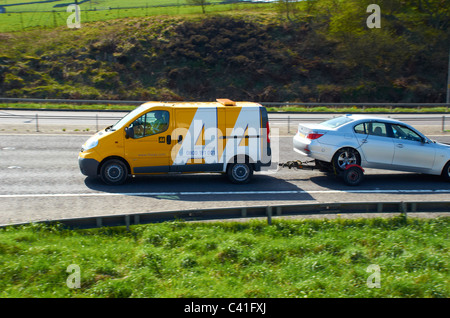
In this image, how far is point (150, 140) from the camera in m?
11.0

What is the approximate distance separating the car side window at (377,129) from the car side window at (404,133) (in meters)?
0.24

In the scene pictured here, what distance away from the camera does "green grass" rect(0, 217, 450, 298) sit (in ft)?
18.4

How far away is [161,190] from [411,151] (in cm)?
669

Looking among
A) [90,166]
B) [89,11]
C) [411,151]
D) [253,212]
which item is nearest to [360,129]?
[411,151]

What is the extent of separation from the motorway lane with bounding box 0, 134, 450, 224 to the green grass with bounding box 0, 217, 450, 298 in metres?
1.90

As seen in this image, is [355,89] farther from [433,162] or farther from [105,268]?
[105,268]

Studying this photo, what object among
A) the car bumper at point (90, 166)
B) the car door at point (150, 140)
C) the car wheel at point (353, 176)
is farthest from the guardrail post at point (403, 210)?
the car bumper at point (90, 166)

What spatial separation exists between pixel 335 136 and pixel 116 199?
19.4 feet

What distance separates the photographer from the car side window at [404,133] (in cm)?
1191

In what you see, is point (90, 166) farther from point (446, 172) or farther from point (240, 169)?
point (446, 172)

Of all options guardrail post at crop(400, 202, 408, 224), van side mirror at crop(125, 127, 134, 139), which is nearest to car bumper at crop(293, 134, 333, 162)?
guardrail post at crop(400, 202, 408, 224)

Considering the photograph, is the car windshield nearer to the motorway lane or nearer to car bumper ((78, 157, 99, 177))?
the motorway lane

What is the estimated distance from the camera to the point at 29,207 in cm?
914
